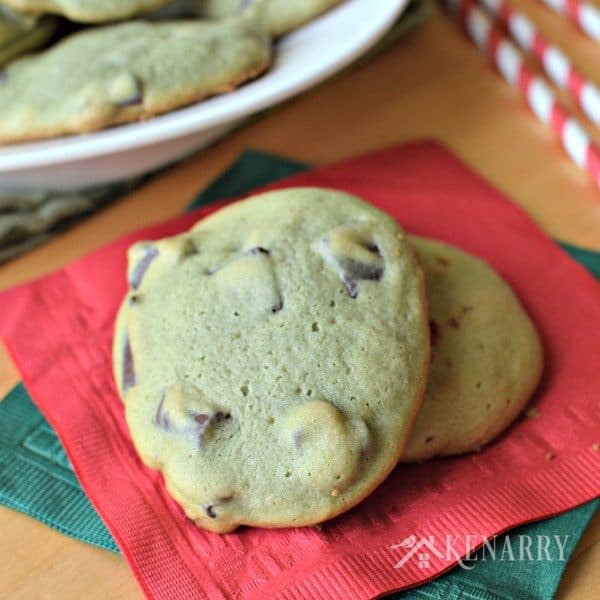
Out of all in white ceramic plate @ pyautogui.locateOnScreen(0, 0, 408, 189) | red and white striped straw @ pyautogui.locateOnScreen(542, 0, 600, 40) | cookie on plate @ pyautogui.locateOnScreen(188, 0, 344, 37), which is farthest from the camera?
red and white striped straw @ pyautogui.locateOnScreen(542, 0, 600, 40)

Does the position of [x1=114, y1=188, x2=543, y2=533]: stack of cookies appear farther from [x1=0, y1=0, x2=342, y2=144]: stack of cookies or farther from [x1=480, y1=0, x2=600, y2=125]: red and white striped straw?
[x1=480, y1=0, x2=600, y2=125]: red and white striped straw

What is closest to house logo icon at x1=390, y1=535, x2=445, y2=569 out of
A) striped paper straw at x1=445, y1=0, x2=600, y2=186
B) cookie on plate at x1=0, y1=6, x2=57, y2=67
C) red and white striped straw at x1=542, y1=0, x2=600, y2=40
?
striped paper straw at x1=445, y1=0, x2=600, y2=186

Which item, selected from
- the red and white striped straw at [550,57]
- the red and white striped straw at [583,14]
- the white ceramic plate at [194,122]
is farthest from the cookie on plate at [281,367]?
the red and white striped straw at [583,14]

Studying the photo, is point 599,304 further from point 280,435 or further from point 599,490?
point 280,435

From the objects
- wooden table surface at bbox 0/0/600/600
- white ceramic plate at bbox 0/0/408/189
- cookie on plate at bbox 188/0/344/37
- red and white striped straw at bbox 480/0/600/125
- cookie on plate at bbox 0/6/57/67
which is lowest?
wooden table surface at bbox 0/0/600/600

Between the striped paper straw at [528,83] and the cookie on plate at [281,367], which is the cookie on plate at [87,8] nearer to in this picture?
the cookie on plate at [281,367]

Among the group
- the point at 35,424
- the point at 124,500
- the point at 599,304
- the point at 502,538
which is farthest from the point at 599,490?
the point at 35,424

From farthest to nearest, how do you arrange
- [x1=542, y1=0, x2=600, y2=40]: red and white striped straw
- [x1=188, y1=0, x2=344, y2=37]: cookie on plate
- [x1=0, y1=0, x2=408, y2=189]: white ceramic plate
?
[x1=542, y1=0, x2=600, y2=40]: red and white striped straw → [x1=188, y1=0, x2=344, y2=37]: cookie on plate → [x1=0, y1=0, x2=408, y2=189]: white ceramic plate

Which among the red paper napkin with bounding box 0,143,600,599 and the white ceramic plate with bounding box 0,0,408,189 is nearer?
the red paper napkin with bounding box 0,143,600,599

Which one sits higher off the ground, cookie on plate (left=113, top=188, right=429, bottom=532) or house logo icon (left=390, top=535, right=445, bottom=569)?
cookie on plate (left=113, top=188, right=429, bottom=532)
